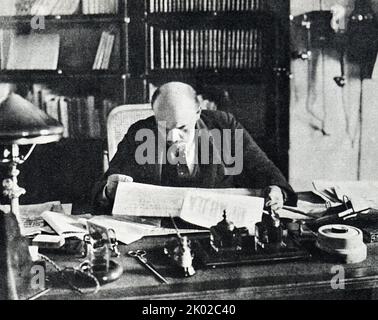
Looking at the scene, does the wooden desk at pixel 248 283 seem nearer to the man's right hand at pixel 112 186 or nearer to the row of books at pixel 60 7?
the man's right hand at pixel 112 186

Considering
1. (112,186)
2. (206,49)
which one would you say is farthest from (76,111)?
(112,186)

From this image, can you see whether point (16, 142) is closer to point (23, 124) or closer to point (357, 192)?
point (23, 124)

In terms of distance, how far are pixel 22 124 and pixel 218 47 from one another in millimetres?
2110

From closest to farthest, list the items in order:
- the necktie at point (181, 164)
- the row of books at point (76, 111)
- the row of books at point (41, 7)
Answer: the necktie at point (181, 164) < the row of books at point (41, 7) < the row of books at point (76, 111)

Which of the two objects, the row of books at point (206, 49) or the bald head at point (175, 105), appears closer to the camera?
the bald head at point (175, 105)

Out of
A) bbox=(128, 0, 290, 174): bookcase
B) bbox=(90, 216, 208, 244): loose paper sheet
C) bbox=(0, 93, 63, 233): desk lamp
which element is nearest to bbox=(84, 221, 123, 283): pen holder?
bbox=(90, 216, 208, 244): loose paper sheet

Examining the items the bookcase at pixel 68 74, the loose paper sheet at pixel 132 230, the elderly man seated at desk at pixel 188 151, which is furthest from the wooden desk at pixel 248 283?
the bookcase at pixel 68 74

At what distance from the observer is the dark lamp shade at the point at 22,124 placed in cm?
131

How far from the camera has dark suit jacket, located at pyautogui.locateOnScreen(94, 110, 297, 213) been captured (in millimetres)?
2252

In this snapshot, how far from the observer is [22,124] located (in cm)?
131

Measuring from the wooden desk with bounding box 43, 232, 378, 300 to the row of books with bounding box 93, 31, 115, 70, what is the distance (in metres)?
1.97

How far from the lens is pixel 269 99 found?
332cm

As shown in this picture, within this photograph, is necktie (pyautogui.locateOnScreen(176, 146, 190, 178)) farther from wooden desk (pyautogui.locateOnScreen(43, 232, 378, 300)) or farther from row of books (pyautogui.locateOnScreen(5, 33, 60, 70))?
row of books (pyautogui.locateOnScreen(5, 33, 60, 70))

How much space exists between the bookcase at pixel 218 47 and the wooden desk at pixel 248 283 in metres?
1.92
